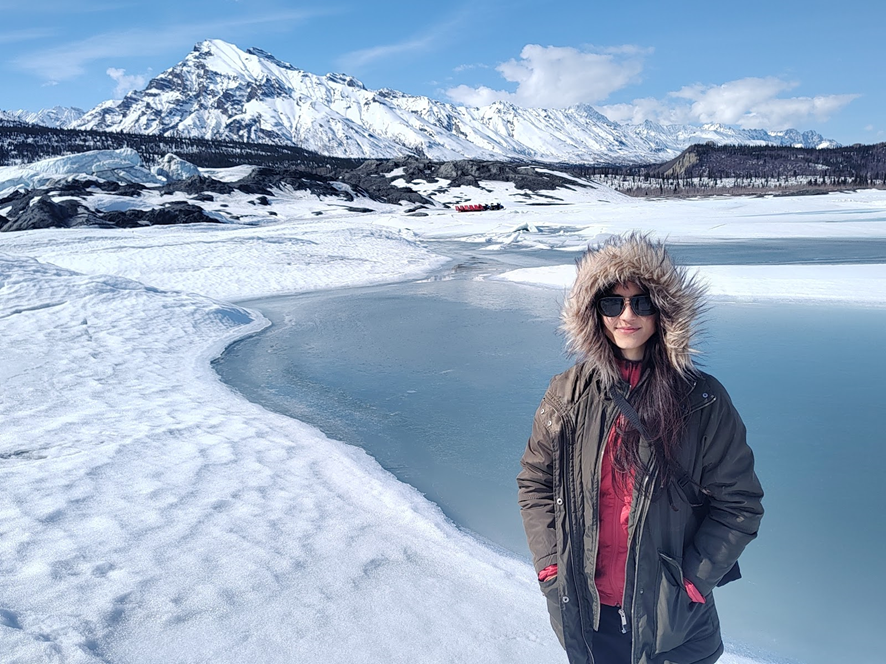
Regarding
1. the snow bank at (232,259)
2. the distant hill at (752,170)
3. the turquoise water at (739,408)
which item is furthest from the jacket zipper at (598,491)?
the distant hill at (752,170)

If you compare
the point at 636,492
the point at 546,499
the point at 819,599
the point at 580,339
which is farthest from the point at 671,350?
the point at 819,599

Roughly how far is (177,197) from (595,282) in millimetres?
46793

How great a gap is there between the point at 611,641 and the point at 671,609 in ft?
0.86

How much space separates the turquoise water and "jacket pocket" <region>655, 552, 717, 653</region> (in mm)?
1385

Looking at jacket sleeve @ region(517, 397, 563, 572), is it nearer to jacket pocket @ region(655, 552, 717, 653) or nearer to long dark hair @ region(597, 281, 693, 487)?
long dark hair @ region(597, 281, 693, 487)

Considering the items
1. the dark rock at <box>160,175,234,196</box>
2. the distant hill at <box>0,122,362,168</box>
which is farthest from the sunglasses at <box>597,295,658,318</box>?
the distant hill at <box>0,122,362,168</box>

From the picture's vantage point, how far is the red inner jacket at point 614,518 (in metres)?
1.85

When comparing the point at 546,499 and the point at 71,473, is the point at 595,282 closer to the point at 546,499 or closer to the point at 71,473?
the point at 546,499

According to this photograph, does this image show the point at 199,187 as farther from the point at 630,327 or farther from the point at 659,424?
the point at 659,424

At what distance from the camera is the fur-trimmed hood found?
1812 mm

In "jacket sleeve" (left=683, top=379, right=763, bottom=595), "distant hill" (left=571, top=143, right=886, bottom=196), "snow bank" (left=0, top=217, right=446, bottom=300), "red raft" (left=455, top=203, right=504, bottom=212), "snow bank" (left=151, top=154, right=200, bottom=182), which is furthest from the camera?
"distant hill" (left=571, top=143, right=886, bottom=196)

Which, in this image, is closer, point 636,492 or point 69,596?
point 636,492

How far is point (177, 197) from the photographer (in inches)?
1698

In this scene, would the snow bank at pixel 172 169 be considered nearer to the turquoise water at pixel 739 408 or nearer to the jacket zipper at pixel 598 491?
the turquoise water at pixel 739 408
